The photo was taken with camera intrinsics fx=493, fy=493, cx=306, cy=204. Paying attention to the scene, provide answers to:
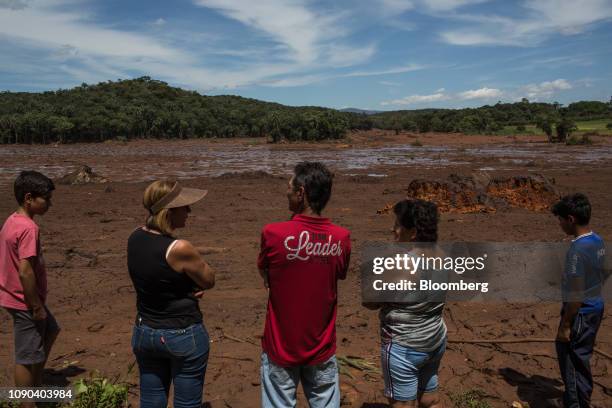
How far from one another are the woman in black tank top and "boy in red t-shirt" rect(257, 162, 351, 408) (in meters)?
0.37

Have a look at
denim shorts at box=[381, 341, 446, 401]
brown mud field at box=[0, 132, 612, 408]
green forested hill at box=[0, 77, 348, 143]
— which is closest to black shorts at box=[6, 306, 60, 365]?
brown mud field at box=[0, 132, 612, 408]

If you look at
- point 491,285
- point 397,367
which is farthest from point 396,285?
point 491,285

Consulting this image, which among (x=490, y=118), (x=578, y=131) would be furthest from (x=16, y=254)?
(x=490, y=118)

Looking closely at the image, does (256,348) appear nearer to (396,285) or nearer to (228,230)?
(396,285)

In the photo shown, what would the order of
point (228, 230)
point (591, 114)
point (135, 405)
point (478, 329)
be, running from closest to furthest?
point (135, 405) < point (478, 329) < point (228, 230) < point (591, 114)

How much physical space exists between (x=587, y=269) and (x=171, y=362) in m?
2.61

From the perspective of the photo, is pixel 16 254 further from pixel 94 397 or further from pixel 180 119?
pixel 180 119

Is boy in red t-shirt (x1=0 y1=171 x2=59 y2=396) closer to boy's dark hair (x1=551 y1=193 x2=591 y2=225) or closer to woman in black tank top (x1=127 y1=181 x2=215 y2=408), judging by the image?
woman in black tank top (x1=127 y1=181 x2=215 y2=408)

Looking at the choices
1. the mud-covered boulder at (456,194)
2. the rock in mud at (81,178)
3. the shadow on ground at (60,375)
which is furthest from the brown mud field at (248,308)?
the rock in mud at (81,178)

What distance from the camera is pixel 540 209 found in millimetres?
12273

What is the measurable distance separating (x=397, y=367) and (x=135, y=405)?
218cm

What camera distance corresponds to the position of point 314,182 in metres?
2.46

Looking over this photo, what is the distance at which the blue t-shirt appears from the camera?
10.3 feet

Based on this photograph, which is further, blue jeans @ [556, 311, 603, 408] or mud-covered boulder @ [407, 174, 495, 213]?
mud-covered boulder @ [407, 174, 495, 213]
